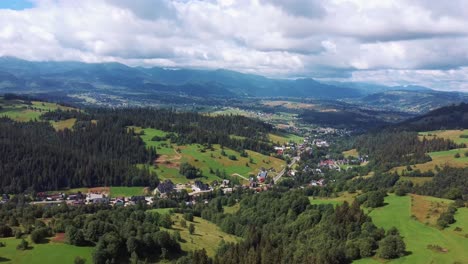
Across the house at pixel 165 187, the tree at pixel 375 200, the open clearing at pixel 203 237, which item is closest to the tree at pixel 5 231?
the open clearing at pixel 203 237

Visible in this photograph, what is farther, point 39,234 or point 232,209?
point 232,209

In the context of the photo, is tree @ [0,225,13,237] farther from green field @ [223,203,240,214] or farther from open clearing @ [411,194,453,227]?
open clearing @ [411,194,453,227]

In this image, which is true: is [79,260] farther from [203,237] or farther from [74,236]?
[203,237]

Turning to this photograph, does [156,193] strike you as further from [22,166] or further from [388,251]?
[388,251]

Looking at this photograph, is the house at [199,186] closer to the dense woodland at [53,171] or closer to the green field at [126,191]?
the dense woodland at [53,171]

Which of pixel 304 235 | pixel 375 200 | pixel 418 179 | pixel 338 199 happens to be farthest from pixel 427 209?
pixel 418 179
